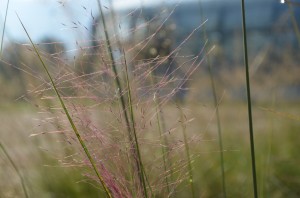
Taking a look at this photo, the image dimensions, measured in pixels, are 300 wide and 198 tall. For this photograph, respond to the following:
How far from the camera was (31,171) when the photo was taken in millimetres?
2256

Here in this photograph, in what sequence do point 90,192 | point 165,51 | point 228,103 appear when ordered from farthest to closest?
1. point 228,103
2. point 90,192
3. point 165,51

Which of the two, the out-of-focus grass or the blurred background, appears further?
the out-of-focus grass

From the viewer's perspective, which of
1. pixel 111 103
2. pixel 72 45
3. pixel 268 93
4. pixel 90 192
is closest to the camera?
pixel 111 103

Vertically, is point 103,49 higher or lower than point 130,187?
higher

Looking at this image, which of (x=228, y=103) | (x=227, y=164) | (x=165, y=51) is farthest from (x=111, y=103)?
(x=228, y=103)

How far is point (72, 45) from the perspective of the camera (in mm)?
956

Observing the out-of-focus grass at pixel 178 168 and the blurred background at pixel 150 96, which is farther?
the out-of-focus grass at pixel 178 168

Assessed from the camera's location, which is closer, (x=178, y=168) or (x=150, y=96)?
(x=150, y=96)

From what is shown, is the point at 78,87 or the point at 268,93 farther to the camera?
the point at 268,93

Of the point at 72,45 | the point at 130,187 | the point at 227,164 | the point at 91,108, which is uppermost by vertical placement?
the point at 72,45

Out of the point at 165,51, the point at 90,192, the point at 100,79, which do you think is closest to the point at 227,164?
the point at 90,192

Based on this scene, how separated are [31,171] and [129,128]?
1472 mm

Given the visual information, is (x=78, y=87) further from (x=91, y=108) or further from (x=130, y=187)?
(x=130, y=187)

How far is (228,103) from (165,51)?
6.41 feet
